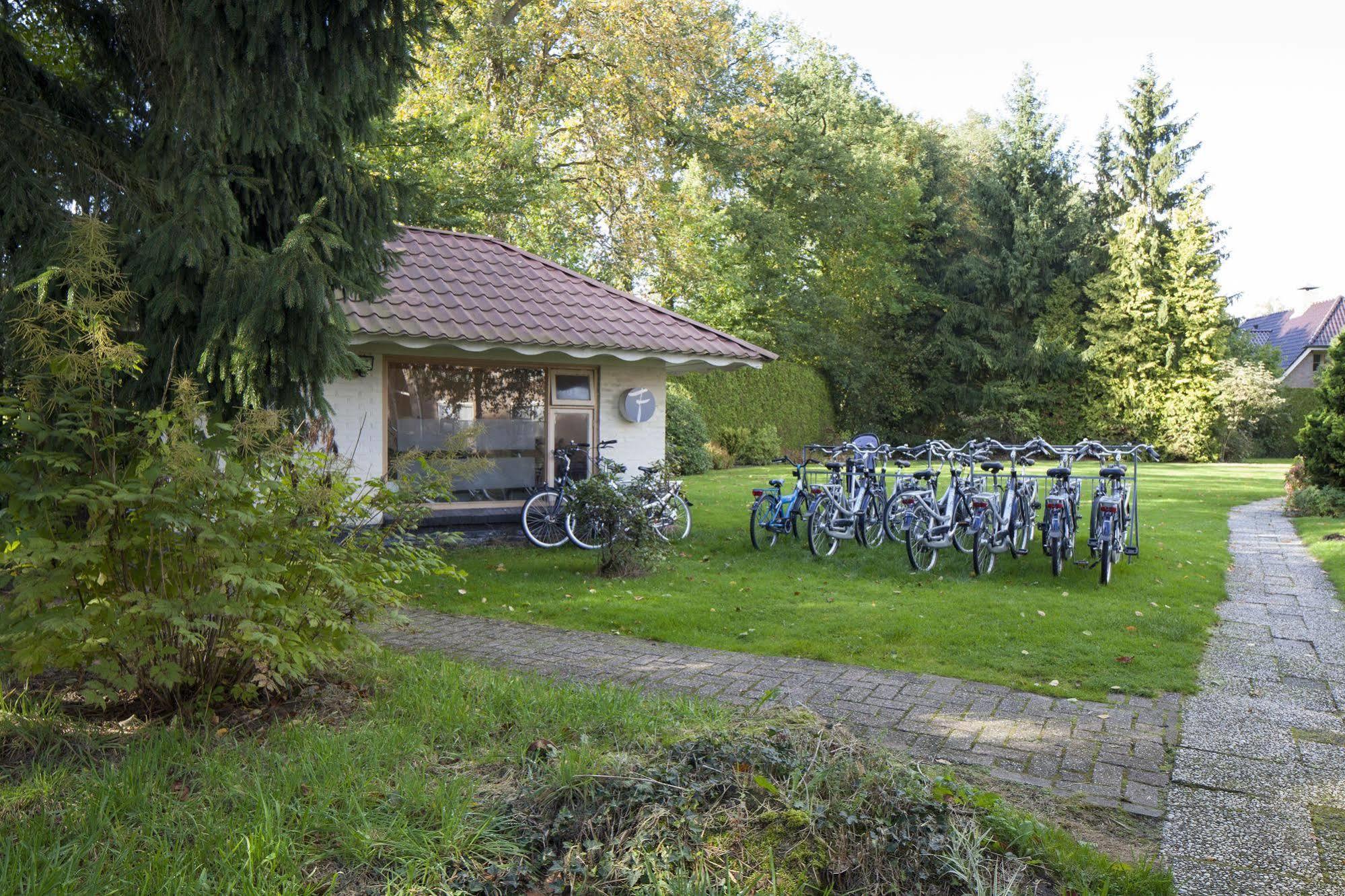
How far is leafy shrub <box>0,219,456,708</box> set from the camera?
140 inches

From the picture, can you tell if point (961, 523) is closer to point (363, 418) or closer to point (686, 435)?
point (363, 418)

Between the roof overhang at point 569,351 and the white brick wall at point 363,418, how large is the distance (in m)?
0.55

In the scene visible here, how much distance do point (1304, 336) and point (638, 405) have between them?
4530cm

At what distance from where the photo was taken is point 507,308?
10.9m

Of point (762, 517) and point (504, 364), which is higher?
point (504, 364)

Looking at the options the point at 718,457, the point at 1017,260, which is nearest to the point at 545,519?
the point at 718,457

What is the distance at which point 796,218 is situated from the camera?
32.9 meters

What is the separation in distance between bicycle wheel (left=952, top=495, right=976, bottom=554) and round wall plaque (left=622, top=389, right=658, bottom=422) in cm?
428

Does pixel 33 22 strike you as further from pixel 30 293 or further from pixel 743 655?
pixel 743 655

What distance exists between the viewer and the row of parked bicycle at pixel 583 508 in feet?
30.0

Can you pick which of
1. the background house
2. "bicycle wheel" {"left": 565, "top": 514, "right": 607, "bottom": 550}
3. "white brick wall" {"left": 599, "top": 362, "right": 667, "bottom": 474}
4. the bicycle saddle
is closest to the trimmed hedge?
"white brick wall" {"left": 599, "top": 362, "right": 667, "bottom": 474}

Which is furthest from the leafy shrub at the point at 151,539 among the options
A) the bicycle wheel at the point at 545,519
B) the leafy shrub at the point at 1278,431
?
the leafy shrub at the point at 1278,431

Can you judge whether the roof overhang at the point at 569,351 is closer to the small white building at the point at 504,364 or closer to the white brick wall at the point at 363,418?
the small white building at the point at 504,364

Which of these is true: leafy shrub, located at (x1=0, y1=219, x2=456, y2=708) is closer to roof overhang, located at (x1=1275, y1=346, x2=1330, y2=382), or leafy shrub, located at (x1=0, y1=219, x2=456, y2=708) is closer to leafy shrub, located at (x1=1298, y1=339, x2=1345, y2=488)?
leafy shrub, located at (x1=1298, y1=339, x2=1345, y2=488)
